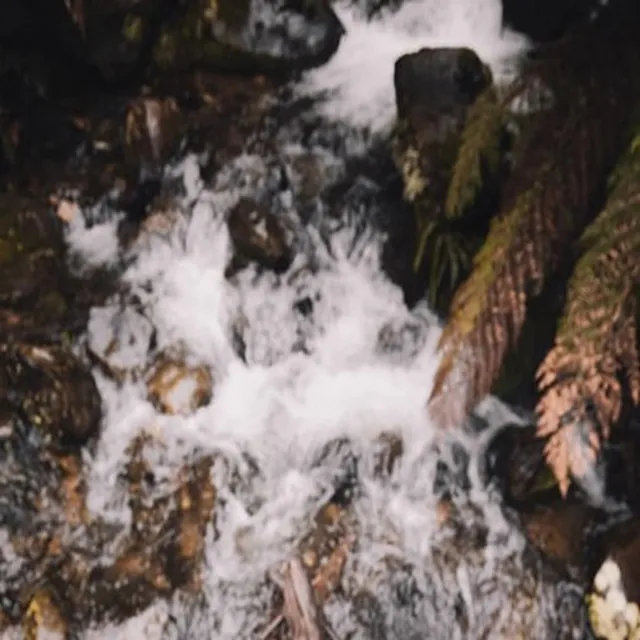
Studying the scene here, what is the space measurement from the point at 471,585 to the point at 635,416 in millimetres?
862

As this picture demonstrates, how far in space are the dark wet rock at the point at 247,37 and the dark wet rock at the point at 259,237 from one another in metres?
1.08

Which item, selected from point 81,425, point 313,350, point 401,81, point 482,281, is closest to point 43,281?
point 81,425

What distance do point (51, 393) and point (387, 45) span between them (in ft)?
9.20

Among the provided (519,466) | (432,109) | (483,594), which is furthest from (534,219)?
(483,594)

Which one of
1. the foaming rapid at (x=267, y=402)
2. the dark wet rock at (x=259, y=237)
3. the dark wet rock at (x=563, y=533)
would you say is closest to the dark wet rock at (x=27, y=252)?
the foaming rapid at (x=267, y=402)

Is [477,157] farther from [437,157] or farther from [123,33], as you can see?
[123,33]

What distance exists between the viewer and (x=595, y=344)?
91.5 inches

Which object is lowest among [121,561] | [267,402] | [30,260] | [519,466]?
[121,561]

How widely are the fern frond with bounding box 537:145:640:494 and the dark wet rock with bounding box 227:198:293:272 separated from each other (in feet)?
5.38

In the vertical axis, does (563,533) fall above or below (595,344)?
below

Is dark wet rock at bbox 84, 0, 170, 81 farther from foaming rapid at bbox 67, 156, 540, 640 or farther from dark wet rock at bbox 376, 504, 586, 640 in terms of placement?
dark wet rock at bbox 376, 504, 586, 640

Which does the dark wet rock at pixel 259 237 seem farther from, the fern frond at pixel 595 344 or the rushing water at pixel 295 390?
the fern frond at pixel 595 344

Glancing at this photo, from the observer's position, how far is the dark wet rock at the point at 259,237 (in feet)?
12.8

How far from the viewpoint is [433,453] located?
3.35 metres
